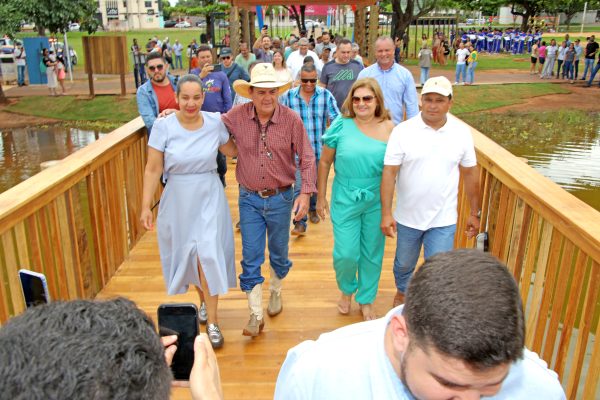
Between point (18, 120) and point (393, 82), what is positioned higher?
point (393, 82)

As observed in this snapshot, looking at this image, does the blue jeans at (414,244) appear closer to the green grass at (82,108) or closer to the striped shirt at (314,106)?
the striped shirt at (314,106)

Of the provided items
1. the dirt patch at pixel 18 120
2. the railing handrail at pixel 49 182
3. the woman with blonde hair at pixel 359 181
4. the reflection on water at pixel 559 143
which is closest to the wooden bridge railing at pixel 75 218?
the railing handrail at pixel 49 182

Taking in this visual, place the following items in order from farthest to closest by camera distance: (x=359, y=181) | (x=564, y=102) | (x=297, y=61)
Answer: (x=564, y=102), (x=297, y=61), (x=359, y=181)

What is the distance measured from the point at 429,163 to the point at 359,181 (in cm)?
46

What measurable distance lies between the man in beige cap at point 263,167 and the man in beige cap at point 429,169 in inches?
21.3

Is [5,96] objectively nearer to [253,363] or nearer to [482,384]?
[253,363]

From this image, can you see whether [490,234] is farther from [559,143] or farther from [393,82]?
[559,143]

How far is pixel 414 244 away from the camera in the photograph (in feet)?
12.4

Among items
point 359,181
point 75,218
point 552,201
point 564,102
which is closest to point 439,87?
point 359,181

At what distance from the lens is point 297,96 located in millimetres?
5180

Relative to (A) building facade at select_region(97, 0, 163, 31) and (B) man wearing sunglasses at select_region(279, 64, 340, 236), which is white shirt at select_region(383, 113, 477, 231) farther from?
(A) building facade at select_region(97, 0, 163, 31)

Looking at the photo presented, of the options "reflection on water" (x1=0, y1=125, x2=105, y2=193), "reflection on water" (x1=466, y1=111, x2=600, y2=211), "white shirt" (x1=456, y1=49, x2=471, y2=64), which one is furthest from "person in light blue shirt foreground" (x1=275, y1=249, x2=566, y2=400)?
"white shirt" (x1=456, y1=49, x2=471, y2=64)

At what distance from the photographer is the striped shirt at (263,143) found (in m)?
3.55

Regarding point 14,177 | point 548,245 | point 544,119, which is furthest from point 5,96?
point 548,245
